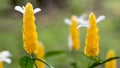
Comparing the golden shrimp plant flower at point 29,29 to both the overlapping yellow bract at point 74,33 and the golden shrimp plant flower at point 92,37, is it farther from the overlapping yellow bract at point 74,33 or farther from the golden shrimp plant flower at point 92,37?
Result: the overlapping yellow bract at point 74,33

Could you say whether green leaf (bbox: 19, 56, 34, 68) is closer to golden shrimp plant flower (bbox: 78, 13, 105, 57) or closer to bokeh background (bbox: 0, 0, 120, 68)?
golden shrimp plant flower (bbox: 78, 13, 105, 57)

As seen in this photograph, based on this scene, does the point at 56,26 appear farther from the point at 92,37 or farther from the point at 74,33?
the point at 92,37

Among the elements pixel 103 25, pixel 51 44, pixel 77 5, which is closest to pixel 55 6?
pixel 77 5

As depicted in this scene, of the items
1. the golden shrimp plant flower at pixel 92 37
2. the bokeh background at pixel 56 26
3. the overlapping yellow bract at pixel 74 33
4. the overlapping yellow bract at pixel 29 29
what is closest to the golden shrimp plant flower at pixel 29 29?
the overlapping yellow bract at pixel 29 29

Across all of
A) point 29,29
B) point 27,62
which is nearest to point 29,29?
point 29,29

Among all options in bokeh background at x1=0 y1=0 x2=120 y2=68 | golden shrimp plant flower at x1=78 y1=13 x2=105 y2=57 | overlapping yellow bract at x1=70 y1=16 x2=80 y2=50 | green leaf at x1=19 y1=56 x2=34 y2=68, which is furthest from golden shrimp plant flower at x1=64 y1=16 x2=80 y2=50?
bokeh background at x1=0 y1=0 x2=120 y2=68

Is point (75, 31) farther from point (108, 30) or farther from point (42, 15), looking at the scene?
Result: point (42, 15)

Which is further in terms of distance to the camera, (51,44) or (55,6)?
(55,6)

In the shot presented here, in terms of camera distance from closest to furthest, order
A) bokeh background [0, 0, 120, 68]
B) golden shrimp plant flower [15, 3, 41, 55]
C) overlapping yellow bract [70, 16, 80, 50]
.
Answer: golden shrimp plant flower [15, 3, 41, 55]
overlapping yellow bract [70, 16, 80, 50]
bokeh background [0, 0, 120, 68]
